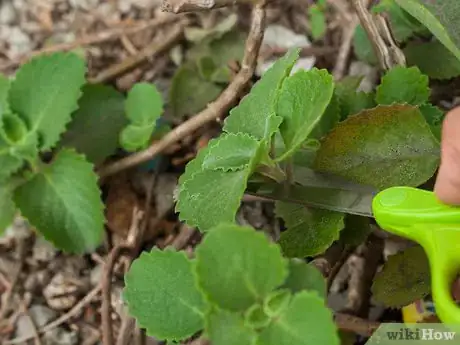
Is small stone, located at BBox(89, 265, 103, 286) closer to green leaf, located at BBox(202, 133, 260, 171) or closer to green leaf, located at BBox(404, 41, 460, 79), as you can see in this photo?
green leaf, located at BBox(202, 133, 260, 171)

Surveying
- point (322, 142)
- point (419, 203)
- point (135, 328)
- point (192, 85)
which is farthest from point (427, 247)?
point (192, 85)

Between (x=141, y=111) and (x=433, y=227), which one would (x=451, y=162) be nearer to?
(x=433, y=227)

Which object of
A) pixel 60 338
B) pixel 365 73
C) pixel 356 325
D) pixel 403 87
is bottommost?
pixel 60 338

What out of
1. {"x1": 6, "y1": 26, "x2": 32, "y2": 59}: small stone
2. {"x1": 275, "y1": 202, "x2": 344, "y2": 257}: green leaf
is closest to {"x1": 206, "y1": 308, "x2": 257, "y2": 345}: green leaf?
{"x1": 275, "y1": 202, "x2": 344, "y2": 257}: green leaf

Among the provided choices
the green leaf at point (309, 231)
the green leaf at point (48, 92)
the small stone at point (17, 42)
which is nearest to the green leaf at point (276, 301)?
the green leaf at point (309, 231)

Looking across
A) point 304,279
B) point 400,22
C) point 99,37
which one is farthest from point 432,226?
point 99,37

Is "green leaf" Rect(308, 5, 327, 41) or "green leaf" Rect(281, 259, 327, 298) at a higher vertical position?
"green leaf" Rect(281, 259, 327, 298)
